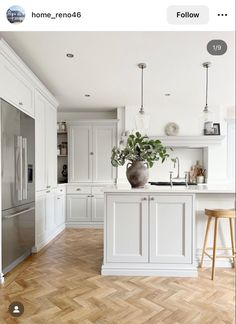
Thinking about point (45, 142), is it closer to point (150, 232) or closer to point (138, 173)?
point (138, 173)

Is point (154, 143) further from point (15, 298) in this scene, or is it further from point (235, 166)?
point (235, 166)

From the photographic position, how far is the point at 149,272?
2047 millimetres

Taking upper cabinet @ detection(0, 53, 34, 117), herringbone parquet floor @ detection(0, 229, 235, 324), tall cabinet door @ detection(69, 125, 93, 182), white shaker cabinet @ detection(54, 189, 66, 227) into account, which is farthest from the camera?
tall cabinet door @ detection(69, 125, 93, 182)

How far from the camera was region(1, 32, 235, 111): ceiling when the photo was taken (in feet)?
6.22

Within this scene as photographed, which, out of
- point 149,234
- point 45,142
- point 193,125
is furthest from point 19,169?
point 193,125

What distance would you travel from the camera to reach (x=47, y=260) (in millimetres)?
2457

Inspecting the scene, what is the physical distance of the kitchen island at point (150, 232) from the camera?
2033mm

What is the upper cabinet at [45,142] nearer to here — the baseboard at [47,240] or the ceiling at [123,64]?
the ceiling at [123,64]

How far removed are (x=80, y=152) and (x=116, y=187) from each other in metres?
1.94

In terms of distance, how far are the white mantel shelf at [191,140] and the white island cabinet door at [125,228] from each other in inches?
80.4

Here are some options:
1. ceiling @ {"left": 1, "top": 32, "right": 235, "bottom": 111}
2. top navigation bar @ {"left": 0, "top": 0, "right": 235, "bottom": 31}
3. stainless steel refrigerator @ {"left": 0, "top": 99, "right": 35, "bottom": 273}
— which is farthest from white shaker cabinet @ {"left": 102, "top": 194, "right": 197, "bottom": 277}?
top navigation bar @ {"left": 0, "top": 0, "right": 235, "bottom": 31}

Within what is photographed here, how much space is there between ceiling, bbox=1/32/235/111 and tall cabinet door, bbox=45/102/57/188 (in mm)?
291

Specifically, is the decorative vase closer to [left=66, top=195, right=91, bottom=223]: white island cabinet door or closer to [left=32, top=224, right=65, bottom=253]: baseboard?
[left=32, top=224, right=65, bottom=253]: baseboard

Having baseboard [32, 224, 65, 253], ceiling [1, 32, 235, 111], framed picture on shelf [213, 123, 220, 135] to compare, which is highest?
ceiling [1, 32, 235, 111]
